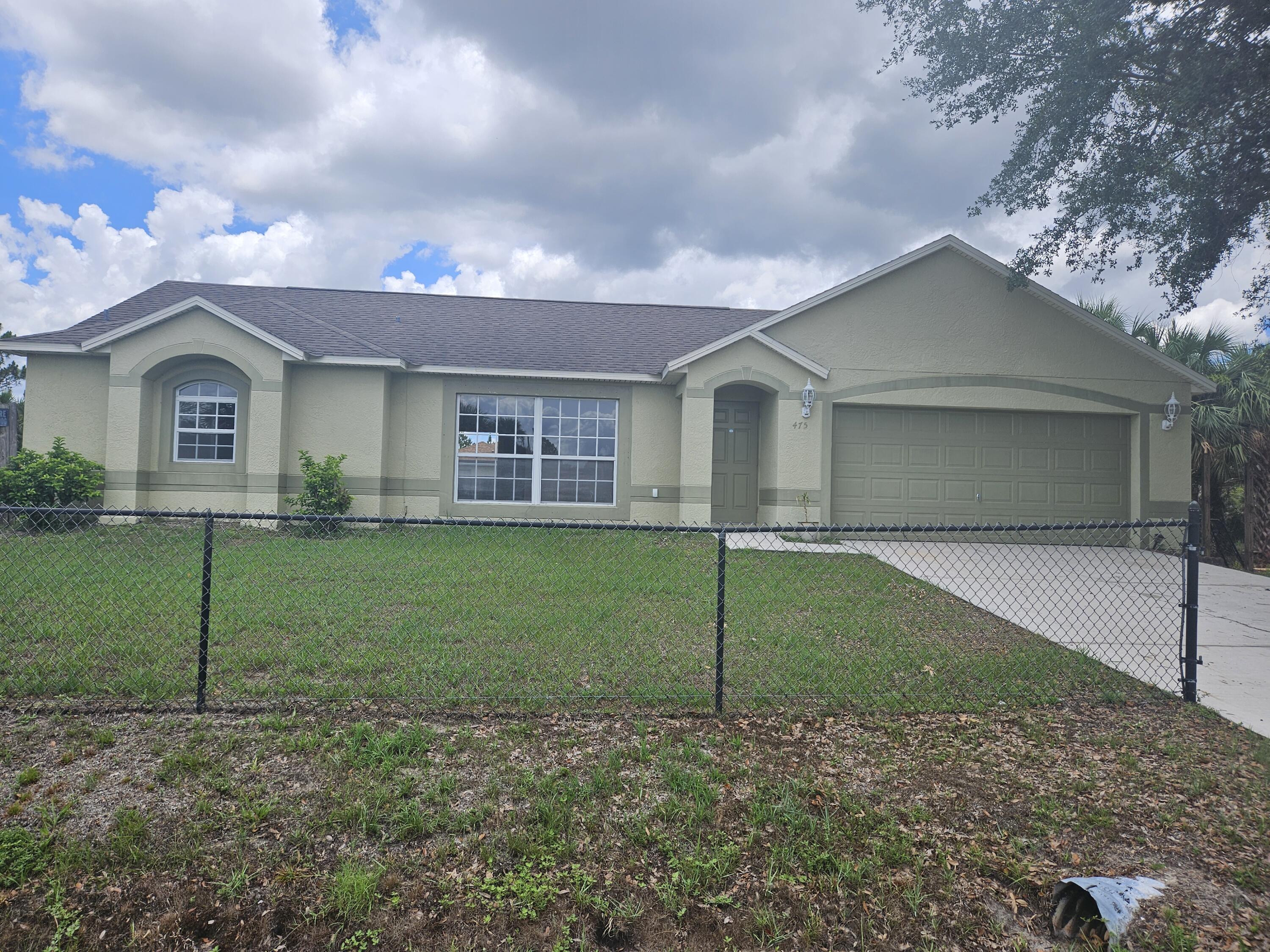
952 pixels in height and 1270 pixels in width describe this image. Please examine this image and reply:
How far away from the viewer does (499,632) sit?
Result: 593cm

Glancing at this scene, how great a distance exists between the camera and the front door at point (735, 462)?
1377 centimetres

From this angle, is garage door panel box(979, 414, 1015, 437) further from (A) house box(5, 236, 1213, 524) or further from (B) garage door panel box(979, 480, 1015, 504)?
(B) garage door panel box(979, 480, 1015, 504)

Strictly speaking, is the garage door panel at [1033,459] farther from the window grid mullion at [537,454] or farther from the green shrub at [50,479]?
the green shrub at [50,479]

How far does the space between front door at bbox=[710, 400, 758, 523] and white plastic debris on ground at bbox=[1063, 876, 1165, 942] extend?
11051 millimetres

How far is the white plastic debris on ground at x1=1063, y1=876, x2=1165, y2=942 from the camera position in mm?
2484

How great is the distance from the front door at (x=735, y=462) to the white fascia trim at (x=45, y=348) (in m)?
11.6

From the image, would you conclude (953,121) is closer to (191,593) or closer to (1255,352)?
(1255,352)

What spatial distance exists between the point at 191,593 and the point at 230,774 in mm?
4292

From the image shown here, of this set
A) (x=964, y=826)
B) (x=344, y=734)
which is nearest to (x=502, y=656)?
(x=344, y=734)

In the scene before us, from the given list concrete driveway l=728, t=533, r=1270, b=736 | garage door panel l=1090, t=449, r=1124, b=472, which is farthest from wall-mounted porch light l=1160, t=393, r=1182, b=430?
concrete driveway l=728, t=533, r=1270, b=736

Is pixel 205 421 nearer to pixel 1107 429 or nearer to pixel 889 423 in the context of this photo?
pixel 889 423

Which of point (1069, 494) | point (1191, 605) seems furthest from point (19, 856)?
point (1069, 494)

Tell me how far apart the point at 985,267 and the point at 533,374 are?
352 inches

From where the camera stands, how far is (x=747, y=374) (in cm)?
1277
